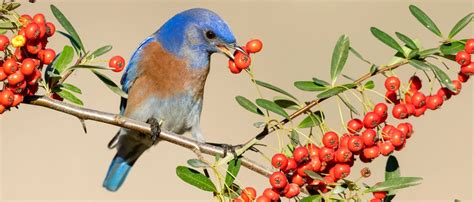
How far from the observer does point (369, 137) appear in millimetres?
2641

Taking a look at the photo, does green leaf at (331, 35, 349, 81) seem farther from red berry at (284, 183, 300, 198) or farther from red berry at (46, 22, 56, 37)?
red berry at (46, 22, 56, 37)

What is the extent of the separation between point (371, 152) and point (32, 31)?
4.44ft

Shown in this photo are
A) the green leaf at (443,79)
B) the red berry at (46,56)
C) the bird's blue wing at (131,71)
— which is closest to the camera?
the green leaf at (443,79)

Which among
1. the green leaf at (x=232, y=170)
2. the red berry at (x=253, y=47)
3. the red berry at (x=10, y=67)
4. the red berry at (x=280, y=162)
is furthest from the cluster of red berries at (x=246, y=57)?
the red berry at (x=10, y=67)

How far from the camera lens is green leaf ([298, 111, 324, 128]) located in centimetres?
287

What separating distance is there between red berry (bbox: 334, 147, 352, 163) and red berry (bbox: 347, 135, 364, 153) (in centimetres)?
2

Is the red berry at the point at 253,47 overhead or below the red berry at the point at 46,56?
overhead

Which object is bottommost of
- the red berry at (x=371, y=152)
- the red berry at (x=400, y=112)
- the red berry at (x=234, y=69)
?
the red berry at (x=371, y=152)

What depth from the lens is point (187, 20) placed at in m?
5.06

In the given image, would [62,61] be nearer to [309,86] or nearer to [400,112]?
[309,86]

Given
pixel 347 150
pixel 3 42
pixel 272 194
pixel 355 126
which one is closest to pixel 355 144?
pixel 347 150

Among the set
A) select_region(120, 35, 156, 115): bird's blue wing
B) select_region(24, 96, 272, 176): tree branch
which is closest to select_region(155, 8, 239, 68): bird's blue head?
select_region(120, 35, 156, 115): bird's blue wing

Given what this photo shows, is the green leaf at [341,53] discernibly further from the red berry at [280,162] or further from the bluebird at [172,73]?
the bluebird at [172,73]

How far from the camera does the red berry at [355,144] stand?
8.56 ft
